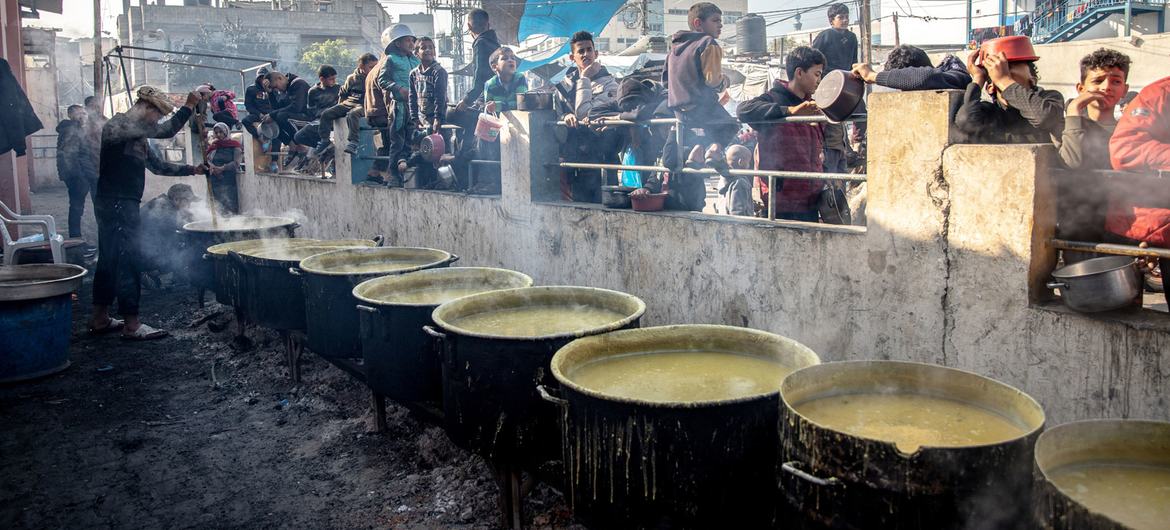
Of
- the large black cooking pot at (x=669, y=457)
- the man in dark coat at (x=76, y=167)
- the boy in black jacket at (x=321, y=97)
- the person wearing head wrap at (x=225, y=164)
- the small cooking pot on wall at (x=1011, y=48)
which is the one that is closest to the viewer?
the large black cooking pot at (x=669, y=457)

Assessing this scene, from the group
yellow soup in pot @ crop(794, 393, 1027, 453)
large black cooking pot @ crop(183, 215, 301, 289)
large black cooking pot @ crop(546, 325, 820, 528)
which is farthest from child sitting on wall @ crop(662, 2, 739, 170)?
large black cooking pot @ crop(183, 215, 301, 289)

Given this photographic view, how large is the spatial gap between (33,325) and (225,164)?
6.66m

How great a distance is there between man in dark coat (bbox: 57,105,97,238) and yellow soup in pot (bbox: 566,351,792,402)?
14.1 metres

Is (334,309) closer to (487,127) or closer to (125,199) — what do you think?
(487,127)

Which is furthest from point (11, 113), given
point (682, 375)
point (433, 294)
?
point (682, 375)

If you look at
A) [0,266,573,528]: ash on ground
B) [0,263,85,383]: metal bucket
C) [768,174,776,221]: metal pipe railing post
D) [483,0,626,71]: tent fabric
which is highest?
[483,0,626,71]: tent fabric

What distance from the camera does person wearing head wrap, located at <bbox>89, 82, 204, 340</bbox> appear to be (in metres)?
8.48

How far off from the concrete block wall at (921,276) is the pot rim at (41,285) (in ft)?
15.6

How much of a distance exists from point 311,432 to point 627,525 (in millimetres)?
3776

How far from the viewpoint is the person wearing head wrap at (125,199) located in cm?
848

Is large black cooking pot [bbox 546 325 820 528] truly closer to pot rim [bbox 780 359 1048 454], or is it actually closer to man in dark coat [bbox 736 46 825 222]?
pot rim [bbox 780 359 1048 454]

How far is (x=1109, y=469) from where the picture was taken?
97.7 inches

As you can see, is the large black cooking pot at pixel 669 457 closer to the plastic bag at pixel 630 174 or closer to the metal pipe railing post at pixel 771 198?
the metal pipe railing post at pixel 771 198

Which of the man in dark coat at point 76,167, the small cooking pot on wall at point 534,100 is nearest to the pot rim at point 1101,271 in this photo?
the small cooking pot on wall at point 534,100
